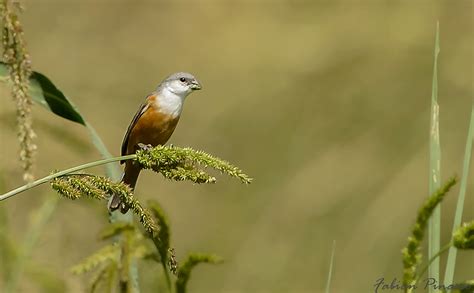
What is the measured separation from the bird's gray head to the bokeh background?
3.46 feet

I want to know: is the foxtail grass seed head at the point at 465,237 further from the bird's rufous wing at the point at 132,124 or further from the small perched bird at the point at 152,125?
the bird's rufous wing at the point at 132,124

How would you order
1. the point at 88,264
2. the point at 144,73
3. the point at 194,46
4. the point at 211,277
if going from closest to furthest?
the point at 88,264 → the point at 211,277 → the point at 144,73 → the point at 194,46

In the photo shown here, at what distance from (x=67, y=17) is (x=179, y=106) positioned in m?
4.85

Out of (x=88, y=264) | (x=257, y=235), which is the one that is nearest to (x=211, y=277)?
(x=257, y=235)

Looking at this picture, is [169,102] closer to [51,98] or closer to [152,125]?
[152,125]

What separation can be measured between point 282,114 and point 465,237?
238 inches

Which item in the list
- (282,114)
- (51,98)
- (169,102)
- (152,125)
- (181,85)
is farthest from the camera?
(282,114)

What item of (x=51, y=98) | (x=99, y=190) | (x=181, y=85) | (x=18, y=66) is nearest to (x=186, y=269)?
(x=99, y=190)

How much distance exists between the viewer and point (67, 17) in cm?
864

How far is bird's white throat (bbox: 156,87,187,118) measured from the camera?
394cm

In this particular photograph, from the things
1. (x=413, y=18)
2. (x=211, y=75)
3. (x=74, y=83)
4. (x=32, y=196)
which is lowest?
(x=32, y=196)

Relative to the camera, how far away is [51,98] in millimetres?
2729

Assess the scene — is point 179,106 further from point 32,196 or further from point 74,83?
point 74,83

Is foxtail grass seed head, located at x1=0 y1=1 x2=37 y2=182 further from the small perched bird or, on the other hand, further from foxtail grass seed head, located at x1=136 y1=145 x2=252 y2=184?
the small perched bird
